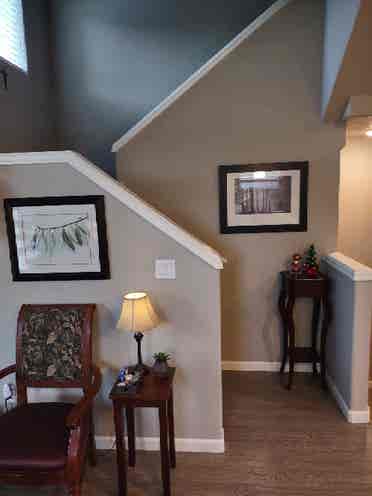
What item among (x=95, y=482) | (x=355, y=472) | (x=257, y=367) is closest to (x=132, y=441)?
(x=95, y=482)

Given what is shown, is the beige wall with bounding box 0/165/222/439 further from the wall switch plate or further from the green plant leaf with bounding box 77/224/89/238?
the green plant leaf with bounding box 77/224/89/238

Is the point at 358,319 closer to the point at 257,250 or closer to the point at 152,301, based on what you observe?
the point at 257,250

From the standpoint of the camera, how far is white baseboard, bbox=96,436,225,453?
7.05ft

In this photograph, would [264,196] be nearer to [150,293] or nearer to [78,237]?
[150,293]

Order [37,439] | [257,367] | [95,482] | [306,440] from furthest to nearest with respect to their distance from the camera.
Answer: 1. [257,367]
2. [306,440]
3. [95,482]
4. [37,439]

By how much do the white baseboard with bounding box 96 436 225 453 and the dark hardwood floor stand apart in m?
0.04

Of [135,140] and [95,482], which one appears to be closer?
[95,482]

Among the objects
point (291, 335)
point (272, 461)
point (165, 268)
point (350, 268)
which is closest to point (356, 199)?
point (350, 268)

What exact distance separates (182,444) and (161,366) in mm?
674

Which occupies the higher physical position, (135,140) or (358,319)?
(135,140)

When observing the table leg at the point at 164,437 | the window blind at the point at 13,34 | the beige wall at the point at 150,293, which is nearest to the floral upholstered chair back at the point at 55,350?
the beige wall at the point at 150,293

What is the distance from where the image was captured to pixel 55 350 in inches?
76.2

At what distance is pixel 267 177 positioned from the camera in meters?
2.96

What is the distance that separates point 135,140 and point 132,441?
246 centimetres
